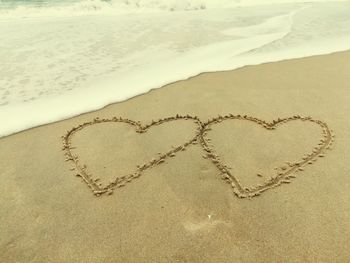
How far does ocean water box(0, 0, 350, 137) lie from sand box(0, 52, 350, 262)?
20.1 inches

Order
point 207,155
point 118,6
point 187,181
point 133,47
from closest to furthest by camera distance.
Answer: point 187,181 < point 207,155 < point 133,47 < point 118,6

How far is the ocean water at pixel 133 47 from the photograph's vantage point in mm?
4418

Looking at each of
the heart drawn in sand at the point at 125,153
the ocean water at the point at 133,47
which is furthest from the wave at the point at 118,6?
the heart drawn in sand at the point at 125,153

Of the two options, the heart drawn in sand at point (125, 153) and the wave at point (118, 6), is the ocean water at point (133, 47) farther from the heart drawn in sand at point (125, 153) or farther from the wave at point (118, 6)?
the heart drawn in sand at point (125, 153)

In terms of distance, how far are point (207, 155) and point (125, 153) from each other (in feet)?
2.22

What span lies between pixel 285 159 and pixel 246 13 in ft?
22.4

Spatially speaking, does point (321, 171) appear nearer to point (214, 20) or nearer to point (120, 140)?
point (120, 140)

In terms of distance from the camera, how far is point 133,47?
20.7 feet

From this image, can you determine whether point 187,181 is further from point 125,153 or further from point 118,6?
point 118,6

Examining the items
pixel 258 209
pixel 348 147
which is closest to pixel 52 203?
pixel 258 209

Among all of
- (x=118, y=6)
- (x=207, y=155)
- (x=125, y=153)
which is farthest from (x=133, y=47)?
(x=118, y=6)

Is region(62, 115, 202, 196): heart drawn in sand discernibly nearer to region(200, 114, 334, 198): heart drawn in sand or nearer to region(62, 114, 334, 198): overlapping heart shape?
region(62, 114, 334, 198): overlapping heart shape

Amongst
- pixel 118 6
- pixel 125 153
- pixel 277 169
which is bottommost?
pixel 277 169

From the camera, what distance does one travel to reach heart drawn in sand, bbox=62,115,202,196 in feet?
9.61
